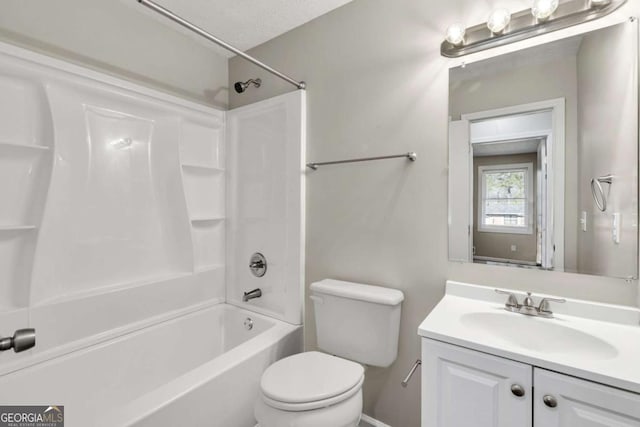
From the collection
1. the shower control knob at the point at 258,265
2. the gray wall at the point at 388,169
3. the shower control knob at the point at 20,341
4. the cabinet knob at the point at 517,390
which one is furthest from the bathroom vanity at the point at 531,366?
the shower control knob at the point at 20,341

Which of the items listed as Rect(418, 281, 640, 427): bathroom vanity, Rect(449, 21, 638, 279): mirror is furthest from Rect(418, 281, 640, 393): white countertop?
Rect(449, 21, 638, 279): mirror

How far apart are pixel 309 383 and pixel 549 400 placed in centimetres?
85

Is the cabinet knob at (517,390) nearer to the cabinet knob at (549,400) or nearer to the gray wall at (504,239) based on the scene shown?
the cabinet knob at (549,400)

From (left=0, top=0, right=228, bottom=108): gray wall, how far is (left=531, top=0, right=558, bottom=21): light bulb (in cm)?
206

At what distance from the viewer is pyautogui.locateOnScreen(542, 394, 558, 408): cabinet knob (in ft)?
2.74

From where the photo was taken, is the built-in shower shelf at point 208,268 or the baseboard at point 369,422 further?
the built-in shower shelf at point 208,268

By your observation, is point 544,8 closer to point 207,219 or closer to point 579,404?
point 579,404

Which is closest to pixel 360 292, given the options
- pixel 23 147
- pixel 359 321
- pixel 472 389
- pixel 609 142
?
pixel 359 321

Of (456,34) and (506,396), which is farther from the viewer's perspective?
(456,34)

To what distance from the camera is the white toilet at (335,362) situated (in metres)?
1.17

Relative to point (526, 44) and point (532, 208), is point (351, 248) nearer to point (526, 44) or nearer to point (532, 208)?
point (532, 208)

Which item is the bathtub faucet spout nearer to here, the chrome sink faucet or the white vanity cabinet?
the white vanity cabinet

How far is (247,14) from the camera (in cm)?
185

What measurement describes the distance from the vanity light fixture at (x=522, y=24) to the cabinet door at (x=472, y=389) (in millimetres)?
1278
